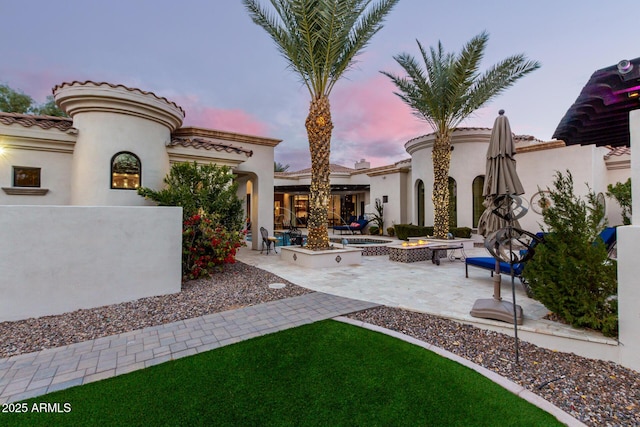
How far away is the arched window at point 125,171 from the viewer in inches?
353

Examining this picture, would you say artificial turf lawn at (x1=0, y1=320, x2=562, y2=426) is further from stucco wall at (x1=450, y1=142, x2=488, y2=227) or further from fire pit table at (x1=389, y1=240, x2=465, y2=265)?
stucco wall at (x1=450, y1=142, x2=488, y2=227)

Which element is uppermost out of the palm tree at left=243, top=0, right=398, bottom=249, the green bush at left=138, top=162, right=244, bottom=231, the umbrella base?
the palm tree at left=243, top=0, right=398, bottom=249

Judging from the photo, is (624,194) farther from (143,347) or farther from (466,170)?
(143,347)

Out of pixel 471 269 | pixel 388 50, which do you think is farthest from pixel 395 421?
pixel 388 50

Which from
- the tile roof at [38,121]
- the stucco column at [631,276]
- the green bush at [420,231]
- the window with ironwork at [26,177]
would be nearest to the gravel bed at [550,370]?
the stucco column at [631,276]

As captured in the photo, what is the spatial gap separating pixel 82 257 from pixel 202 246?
2750mm

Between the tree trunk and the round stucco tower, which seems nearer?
the round stucco tower

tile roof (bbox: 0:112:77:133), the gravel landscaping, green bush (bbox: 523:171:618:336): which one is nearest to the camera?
the gravel landscaping

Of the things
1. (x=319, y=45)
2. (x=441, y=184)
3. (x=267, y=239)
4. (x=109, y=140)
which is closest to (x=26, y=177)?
(x=109, y=140)

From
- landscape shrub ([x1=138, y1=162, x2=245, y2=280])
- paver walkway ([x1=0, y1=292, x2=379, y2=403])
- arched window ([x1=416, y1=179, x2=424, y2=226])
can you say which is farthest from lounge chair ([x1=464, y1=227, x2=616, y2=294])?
arched window ([x1=416, y1=179, x2=424, y2=226])

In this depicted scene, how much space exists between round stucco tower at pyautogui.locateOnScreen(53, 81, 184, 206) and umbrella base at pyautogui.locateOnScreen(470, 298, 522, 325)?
10.3 meters

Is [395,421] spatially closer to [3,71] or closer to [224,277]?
[224,277]

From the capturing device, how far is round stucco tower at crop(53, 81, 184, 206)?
8617 mm

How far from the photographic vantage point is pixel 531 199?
575 inches
